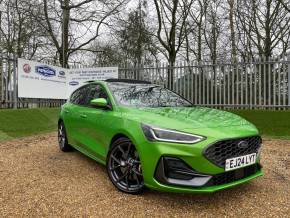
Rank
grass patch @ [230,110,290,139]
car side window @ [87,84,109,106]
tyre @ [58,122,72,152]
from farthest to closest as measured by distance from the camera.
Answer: grass patch @ [230,110,290,139]
tyre @ [58,122,72,152]
car side window @ [87,84,109,106]

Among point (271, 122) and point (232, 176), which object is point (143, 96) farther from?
point (271, 122)

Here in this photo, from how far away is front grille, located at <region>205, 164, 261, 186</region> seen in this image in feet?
10.8

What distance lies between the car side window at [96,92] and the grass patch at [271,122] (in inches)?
207

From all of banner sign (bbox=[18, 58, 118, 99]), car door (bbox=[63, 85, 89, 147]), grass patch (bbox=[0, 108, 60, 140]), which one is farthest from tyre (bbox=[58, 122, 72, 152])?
banner sign (bbox=[18, 58, 118, 99])

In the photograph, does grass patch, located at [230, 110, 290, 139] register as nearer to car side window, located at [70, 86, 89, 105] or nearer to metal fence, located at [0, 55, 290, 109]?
metal fence, located at [0, 55, 290, 109]

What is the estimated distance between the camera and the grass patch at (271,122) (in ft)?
27.4

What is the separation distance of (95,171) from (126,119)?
57.5 inches

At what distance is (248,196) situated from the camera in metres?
3.78

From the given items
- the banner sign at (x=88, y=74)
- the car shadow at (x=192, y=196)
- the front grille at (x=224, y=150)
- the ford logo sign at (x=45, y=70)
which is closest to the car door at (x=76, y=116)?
the car shadow at (x=192, y=196)

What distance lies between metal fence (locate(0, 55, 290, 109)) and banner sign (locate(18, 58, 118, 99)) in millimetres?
348

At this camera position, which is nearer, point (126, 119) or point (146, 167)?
point (146, 167)

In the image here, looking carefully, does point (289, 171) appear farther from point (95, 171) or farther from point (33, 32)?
point (33, 32)

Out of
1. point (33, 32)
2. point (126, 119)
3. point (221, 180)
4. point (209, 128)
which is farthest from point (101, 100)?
point (33, 32)

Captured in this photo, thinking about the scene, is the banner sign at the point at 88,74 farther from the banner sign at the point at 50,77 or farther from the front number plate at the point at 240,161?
the front number plate at the point at 240,161
